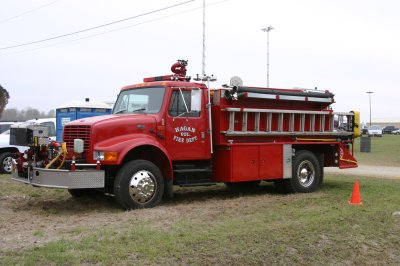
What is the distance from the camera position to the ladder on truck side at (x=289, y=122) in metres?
10.4

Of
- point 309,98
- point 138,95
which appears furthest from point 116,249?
point 309,98

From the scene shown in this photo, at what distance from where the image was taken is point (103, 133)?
8.69 meters

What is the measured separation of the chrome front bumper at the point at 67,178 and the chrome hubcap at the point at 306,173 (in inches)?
204

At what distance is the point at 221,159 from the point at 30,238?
15.7 feet

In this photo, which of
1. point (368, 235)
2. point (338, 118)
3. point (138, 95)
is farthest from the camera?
point (338, 118)

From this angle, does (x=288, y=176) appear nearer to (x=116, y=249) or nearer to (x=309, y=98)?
(x=309, y=98)

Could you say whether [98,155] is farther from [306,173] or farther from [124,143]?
[306,173]

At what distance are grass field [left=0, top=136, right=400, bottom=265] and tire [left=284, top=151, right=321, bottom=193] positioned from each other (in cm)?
119

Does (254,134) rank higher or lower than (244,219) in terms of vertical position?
higher

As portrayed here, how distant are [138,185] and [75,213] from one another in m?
1.19

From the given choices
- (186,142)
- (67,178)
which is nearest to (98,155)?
(67,178)

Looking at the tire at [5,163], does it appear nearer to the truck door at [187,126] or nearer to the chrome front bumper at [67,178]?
the chrome front bumper at [67,178]

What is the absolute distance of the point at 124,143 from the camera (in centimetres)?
868

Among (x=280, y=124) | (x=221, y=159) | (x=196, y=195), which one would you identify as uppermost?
(x=280, y=124)
